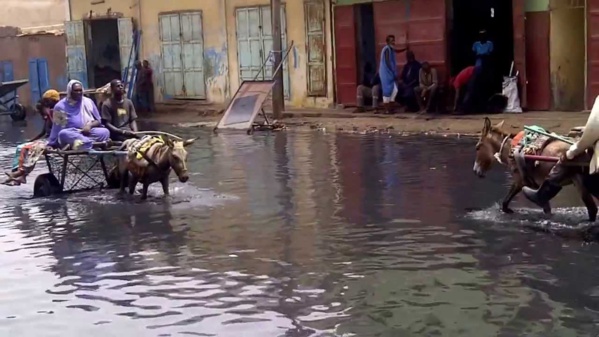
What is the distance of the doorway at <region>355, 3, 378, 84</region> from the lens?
927 inches

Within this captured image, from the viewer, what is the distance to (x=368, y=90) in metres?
23.1

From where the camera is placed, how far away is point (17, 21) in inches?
1479

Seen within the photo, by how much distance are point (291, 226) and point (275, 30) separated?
12.5 m

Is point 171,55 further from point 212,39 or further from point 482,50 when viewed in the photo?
point 482,50

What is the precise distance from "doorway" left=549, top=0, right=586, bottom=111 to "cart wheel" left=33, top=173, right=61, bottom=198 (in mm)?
10942

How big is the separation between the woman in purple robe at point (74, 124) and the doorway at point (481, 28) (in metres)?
11.0

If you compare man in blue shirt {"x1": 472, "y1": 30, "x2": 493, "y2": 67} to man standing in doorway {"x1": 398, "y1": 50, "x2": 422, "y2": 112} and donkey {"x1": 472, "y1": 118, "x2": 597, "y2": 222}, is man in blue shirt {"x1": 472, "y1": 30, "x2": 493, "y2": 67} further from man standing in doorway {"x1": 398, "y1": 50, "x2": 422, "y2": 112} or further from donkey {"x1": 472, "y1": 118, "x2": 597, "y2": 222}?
donkey {"x1": 472, "y1": 118, "x2": 597, "y2": 222}

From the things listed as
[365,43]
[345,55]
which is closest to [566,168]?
[345,55]

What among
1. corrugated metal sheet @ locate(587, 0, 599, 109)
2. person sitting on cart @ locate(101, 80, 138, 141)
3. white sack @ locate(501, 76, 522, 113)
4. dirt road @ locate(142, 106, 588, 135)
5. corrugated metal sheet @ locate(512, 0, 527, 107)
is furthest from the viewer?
white sack @ locate(501, 76, 522, 113)

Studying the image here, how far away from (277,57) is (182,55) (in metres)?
6.25

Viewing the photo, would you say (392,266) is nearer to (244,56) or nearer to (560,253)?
(560,253)

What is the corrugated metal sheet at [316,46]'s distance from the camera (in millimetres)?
24000

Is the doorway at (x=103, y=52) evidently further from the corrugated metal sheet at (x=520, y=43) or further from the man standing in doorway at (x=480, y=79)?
the corrugated metal sheet at (x=520, y=43)

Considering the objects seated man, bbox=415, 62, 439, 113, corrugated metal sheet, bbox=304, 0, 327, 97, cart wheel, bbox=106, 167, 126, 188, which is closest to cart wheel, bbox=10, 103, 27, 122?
corrugated metal sheet, bbox=304, 0, 327, 97
